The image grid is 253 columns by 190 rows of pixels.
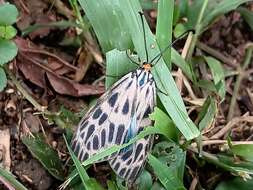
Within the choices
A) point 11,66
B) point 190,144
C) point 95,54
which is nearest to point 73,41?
point 95,54

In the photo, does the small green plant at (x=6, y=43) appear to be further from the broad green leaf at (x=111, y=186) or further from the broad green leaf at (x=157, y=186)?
the broad green leaf at (x=157, y=186)

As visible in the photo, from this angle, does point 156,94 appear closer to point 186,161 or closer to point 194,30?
point 186,161

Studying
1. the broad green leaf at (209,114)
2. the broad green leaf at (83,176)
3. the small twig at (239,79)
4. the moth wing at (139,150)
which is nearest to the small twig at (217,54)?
the small twig at (239,79)

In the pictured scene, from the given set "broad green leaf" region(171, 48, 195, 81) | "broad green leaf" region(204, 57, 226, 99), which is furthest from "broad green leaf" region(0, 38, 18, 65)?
"broad green leaf" region(204, 57, 226, 99)

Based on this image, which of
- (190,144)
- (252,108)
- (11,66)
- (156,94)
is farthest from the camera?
(252,108)

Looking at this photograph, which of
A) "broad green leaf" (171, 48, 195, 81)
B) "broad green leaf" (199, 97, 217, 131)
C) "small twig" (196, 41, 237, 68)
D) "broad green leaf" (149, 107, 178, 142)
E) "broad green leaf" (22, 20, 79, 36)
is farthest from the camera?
"small twig" (196, 41, 237, 68)

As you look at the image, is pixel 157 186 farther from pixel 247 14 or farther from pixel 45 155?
pixel 247 14

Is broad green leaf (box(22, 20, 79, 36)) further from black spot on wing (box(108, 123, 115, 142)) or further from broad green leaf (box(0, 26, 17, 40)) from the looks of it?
black spot on wing (box(108, 123, 115, 142))

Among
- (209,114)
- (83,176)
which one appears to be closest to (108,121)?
(83,176)
